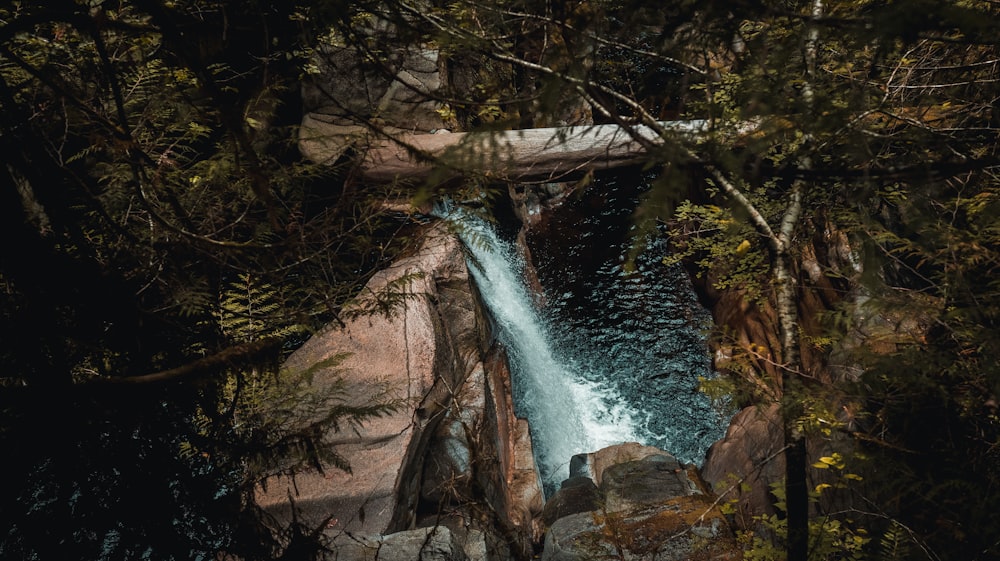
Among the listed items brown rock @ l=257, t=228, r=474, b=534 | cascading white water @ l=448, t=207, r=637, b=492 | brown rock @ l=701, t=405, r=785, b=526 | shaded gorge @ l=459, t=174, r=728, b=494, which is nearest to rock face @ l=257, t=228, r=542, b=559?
brown rock @ l=257, t=228, r=474, b=534

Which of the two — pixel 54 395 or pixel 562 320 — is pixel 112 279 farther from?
pixel 562 320

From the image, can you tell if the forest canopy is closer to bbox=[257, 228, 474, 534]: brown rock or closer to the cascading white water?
bbox=[257, 228, 474, 534]: brown rock

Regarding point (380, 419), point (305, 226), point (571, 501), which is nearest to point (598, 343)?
point (571, 501)

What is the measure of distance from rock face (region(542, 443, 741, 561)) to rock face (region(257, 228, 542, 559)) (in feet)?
1.81

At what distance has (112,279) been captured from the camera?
2391mm

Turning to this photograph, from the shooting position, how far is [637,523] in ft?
15.3

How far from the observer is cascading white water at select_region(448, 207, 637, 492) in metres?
8.06

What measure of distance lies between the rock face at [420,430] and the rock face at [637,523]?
55 cm

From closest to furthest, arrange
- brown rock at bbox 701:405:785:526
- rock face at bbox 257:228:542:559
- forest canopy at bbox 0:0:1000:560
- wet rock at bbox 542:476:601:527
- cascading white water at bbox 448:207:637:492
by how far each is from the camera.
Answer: forest canopy at bbox 0:0:1000:560 → rock face at bbox 257:228:542:559 → brown rock at bbox 701:405:785:526 → wet rock at bbox 542:476:601:527 → cascading white water at bbox 448:207:637:492

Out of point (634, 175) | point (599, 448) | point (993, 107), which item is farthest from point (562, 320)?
point (993, 107)

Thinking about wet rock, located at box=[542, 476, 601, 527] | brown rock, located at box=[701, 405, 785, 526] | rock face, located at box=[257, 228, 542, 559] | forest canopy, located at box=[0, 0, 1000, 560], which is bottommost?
wet rock, located at box=[542, 476, 601, 527]

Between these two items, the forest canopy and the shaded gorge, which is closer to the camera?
the forest canopy

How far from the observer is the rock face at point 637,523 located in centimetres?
426

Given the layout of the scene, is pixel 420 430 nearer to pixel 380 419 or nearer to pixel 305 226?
pixel 380 419
